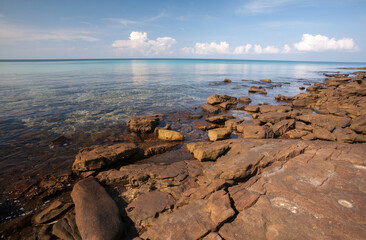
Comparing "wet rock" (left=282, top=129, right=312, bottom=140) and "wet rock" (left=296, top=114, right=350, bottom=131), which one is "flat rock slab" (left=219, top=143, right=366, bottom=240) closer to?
"wet rock" (left=282, top=129, right=312, bottom=140)

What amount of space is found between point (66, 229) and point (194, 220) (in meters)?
3.78

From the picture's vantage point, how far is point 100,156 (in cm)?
795

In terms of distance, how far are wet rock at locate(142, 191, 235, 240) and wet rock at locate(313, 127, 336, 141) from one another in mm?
9856

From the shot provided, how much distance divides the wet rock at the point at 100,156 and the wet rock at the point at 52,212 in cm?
206

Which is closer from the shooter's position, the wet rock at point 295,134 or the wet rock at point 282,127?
the wet rock at point 295,134

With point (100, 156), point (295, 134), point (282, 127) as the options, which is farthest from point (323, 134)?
point (100, 156)

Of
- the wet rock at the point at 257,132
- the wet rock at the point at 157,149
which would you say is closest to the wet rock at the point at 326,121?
the wet rock at the point at 257,132

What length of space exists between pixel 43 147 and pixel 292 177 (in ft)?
42.8

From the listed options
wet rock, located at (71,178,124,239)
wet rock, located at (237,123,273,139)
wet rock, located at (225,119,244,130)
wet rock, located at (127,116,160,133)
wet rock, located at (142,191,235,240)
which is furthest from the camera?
wet rock, located at (225,119,244,130)

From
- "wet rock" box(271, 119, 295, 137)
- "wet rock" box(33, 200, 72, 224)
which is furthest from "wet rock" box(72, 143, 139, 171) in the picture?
"wet rock" box(271, 119, 295, 137)

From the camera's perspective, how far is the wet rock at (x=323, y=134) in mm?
10688

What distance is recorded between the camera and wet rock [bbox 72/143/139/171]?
776 cm

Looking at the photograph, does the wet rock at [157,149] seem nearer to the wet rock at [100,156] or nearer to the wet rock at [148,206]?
the wet rock at [100,156]

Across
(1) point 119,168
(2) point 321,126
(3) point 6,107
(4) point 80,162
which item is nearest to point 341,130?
(2) point 321,126
